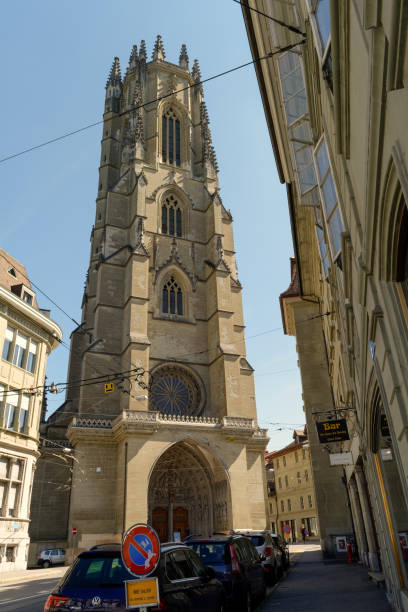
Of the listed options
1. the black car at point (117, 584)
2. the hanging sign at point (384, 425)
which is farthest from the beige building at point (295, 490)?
the black car at point (117, 584)

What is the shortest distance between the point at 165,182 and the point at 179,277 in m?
9.38

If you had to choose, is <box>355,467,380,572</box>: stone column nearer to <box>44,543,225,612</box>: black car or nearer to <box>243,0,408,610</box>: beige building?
<box>243,0,408,610</box>: beige building

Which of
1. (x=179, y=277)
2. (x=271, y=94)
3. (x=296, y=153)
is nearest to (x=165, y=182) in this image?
(x=179, y=277)

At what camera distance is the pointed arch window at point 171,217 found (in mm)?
38625

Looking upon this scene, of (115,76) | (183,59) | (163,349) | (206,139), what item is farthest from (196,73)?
(163,349)

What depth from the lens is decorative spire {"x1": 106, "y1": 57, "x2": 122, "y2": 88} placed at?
52.2 meters

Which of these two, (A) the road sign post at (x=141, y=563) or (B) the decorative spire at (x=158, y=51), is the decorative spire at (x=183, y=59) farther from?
(A) the road sign post at (x=141, y=563)

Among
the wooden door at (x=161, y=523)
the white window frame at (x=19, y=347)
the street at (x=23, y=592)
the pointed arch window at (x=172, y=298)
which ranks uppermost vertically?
the pointed arch window at (x=172, y=298)

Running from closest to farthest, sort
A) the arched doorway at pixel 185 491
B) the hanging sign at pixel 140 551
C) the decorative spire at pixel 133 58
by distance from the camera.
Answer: the hanging sign at pixel 140 551 → the arched doorway at pixel 185 491 → the decorative spire at pixel 133 58

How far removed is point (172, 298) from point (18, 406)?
16.1 metres

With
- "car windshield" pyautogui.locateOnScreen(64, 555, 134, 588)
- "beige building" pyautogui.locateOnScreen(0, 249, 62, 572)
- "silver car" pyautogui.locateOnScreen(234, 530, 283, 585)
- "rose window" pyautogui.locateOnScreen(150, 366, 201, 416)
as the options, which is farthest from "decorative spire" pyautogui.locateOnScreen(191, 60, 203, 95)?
"car windshield" pyautogui.locateOnScreen(64, 555, 134, 588)

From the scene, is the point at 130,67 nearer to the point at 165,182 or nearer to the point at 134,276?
the point at 165,182

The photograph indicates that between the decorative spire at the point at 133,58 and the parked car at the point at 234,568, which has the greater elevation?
the decorative spire at the point at 133,58

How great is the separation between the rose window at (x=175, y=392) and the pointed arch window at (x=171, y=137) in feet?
68.0
